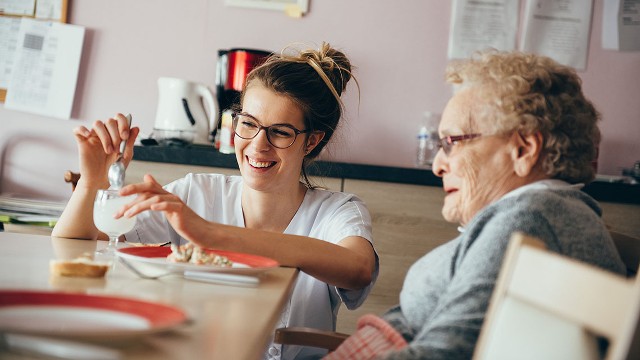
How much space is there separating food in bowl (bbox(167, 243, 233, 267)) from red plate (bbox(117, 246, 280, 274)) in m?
0.02

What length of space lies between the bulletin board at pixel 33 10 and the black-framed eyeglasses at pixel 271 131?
1.59 metres

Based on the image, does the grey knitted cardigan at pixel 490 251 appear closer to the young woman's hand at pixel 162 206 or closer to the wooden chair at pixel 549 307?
the wooden chair at pixel 549 307

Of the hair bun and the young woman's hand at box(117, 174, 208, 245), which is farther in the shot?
the hair bun

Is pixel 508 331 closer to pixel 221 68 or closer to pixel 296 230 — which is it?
pixel 296 230

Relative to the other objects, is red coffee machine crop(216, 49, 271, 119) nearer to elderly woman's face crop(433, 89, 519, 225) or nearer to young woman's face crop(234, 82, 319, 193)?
young woman's face crop(234, 82, 319, 193)

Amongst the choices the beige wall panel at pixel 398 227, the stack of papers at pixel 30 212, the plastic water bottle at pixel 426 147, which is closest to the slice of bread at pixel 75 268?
the stack of papers at pixel 30 212

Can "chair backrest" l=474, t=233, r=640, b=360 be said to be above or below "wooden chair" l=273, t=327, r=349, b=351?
above

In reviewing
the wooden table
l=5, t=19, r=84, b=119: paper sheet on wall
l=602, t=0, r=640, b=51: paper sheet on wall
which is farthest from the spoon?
l=602, t=0, r=640, b=51: paper sheet on wall

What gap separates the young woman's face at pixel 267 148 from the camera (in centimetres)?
179

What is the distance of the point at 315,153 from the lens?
1984 mm

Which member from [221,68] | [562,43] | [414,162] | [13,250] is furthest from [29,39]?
[562,43]

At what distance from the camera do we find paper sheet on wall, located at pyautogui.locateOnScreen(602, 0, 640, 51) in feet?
10.00

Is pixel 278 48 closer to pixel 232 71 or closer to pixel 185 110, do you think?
pixel 232 71

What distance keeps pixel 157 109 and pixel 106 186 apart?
132cm
